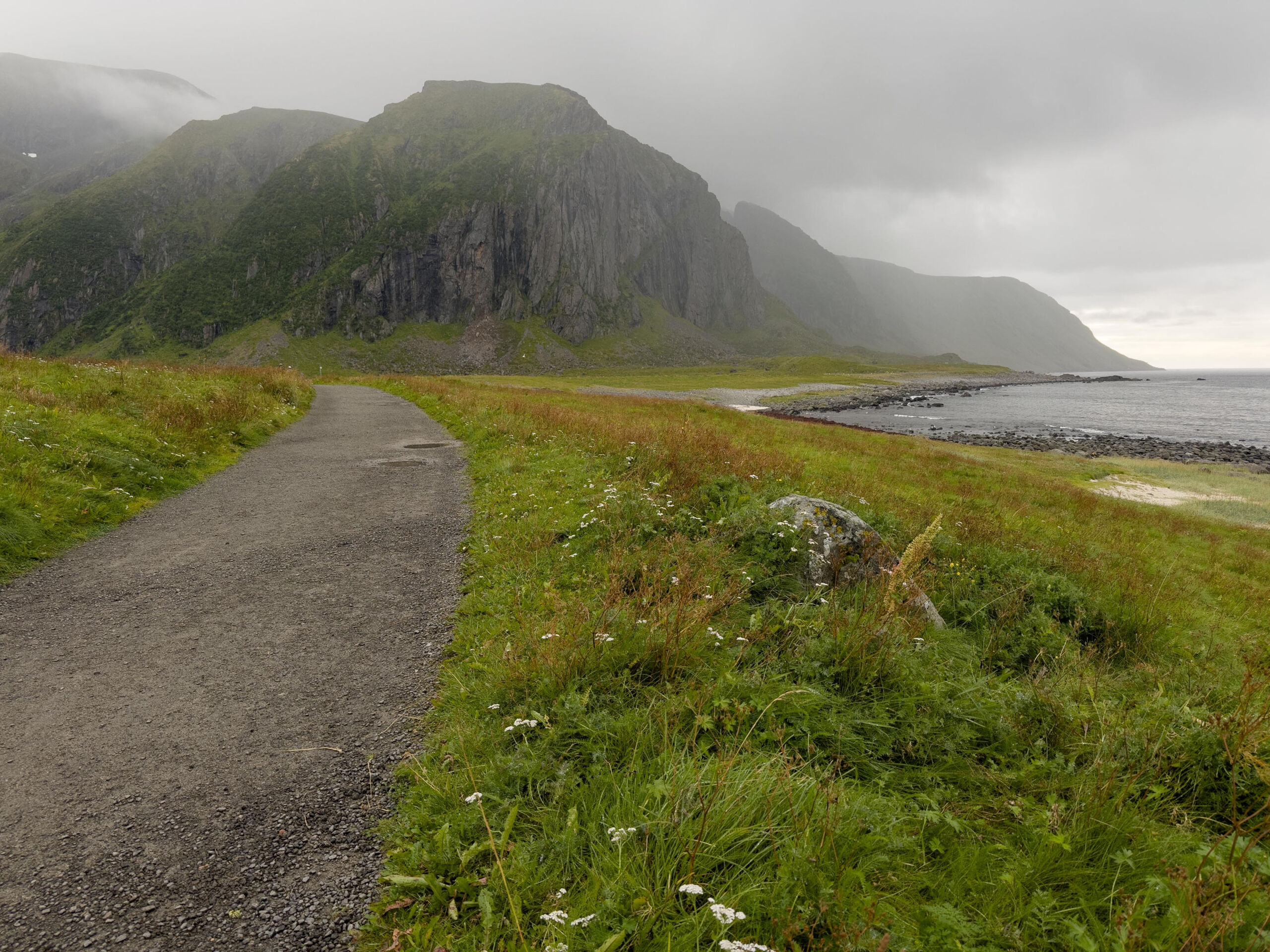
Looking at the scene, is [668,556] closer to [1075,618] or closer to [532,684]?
[532,684]

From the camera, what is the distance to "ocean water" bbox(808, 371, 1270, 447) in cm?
6419

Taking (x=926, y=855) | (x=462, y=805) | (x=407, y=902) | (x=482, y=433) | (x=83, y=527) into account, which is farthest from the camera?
(x=482, y=433)

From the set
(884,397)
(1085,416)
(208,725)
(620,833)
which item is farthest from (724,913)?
(884,397)

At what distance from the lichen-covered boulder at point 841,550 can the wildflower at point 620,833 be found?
4880 millimetres

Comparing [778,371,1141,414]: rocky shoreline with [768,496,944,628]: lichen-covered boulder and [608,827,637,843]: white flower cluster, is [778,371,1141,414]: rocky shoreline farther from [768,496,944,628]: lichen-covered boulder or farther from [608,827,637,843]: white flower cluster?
[608,827,637,843]: white flower cluster

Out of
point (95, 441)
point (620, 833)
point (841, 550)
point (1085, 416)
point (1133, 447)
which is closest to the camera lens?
point (620, 833)

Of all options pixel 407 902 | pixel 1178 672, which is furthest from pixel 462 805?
pixel 1178 672

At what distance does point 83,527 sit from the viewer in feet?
28.6

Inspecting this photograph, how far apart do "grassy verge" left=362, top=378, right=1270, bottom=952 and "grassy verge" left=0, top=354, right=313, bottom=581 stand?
21.0 ft

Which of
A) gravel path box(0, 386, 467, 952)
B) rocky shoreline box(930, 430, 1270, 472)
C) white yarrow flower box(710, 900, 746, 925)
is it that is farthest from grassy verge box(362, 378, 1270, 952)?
rocky shoreline box(930, 430, 1270, 472)

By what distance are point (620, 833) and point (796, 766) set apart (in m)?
1.37

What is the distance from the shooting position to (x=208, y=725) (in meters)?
4.49

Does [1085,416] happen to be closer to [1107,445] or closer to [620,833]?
Answer: [1107,445]

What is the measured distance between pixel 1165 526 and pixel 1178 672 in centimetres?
1586
